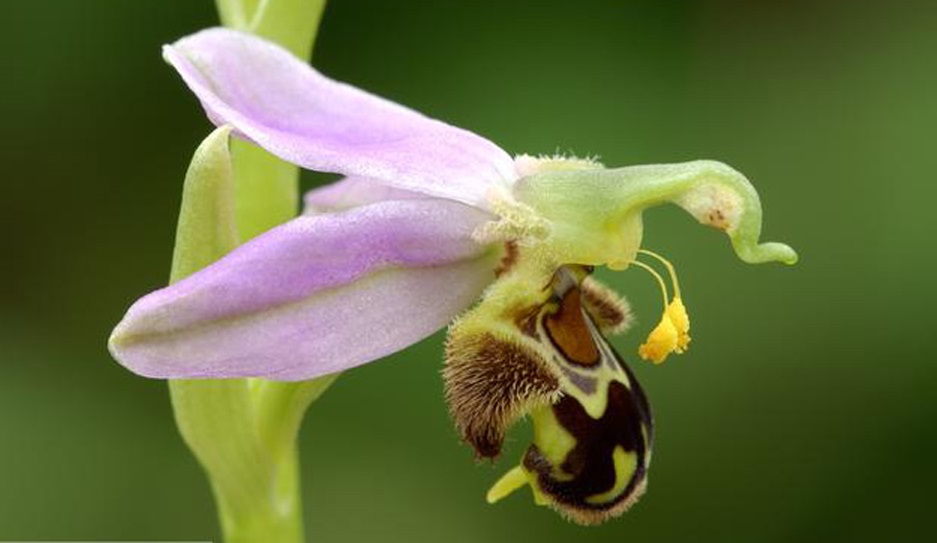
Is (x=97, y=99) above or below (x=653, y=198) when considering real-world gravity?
above

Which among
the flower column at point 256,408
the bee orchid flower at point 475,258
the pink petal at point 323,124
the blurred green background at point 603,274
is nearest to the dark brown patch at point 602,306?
the bee orchid flower at point 475,258

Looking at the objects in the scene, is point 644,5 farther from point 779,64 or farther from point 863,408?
point 863,408

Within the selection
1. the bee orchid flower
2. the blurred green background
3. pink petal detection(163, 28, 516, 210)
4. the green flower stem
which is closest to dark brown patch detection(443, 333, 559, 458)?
the bee orchid flower

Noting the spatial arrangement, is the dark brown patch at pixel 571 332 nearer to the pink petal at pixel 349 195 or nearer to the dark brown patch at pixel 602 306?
the dark brown patch at pixel 602 306

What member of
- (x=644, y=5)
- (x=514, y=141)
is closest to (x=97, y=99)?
(x=514, y=141)

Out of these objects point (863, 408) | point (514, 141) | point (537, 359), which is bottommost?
point (537, 359)

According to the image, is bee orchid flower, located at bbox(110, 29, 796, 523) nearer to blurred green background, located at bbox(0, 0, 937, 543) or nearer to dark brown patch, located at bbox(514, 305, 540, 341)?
dark brown patch, located at bbox(514, 305, 540, 341)

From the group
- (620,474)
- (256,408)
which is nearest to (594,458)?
(620,474)
